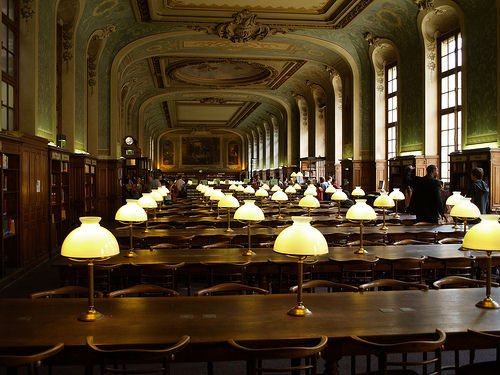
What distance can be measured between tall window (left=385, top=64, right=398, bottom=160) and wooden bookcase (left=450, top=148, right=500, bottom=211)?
5383mm

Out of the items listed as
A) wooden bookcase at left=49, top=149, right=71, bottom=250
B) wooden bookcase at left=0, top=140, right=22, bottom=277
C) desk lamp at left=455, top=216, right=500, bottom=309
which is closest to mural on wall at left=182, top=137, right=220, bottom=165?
wooden bookcase at left=49, top=149, right=71, bottom=250

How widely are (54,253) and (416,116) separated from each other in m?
11.2

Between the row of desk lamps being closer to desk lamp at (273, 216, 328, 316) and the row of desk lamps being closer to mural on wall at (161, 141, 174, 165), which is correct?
desk lamp at (273, 216, 328, 316)

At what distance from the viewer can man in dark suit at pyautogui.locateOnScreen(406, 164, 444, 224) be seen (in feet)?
28.1

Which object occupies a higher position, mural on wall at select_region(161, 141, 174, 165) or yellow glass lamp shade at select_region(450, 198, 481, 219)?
mural on wall at select_region(161, 141, 174, 165)

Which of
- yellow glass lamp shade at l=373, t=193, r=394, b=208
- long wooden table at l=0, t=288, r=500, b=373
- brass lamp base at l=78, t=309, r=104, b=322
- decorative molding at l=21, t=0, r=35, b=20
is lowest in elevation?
long wooden table at l=0, t=288, r=500, b=373

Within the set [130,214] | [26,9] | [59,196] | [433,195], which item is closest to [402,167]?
[433,195]

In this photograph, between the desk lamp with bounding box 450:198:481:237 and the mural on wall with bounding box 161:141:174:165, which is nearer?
the desk lamp with bounding box 450:198:481:237

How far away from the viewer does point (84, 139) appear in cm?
1435

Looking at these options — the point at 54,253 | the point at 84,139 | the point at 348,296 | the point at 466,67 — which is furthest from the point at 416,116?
the point at 348,296

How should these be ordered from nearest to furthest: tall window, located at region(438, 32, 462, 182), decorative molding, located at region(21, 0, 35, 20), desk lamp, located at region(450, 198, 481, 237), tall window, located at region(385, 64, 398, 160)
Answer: desk lamp, located at region(450, 198, 481, 237) → decorative molding, located at region(21, 0, 35, 20) → tall window, located at region(438, 32, 462, 182) → tall window, located at region(385, 64, 398, 160)

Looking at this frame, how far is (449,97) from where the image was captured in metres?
14.0

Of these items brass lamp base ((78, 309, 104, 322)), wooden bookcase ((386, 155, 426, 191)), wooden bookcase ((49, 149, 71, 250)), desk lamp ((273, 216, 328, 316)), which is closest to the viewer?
desk lamp ((273, 216, 328, 316))

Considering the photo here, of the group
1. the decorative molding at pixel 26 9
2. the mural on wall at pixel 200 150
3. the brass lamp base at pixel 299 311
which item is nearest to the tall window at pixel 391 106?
the decorative molding at pixel 26 9
